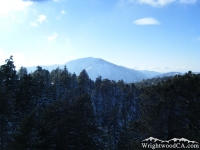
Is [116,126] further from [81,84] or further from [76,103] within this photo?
[76,103]

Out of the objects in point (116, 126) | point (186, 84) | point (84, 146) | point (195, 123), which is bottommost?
point (116, 126)

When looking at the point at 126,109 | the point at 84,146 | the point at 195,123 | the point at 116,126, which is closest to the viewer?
the point at 195,123

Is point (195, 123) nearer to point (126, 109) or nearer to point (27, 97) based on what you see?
point (27, 97)

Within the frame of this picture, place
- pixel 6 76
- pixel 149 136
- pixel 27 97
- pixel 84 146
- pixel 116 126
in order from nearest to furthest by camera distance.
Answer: pixel 149 136, pixel 84 146, pixel 27 97, pixel 6 76, pixel 116 126

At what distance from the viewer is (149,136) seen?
13.7m

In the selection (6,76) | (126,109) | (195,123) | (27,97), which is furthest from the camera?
(126,109)

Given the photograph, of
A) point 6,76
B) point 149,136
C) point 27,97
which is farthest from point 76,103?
point 6,76

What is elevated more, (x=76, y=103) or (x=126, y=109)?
(x=76, y=103)

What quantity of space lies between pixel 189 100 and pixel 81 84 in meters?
56.2

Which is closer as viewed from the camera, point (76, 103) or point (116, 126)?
point (76, 103)

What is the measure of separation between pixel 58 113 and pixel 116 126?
3226 cm

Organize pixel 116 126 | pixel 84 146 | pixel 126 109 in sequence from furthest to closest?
1. pixel 126 109
2. pixel 116 126
3. pixel 84 146

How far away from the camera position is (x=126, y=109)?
2648 inches

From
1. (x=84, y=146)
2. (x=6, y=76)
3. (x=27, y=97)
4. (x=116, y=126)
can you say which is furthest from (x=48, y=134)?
(x=116, y=126)
